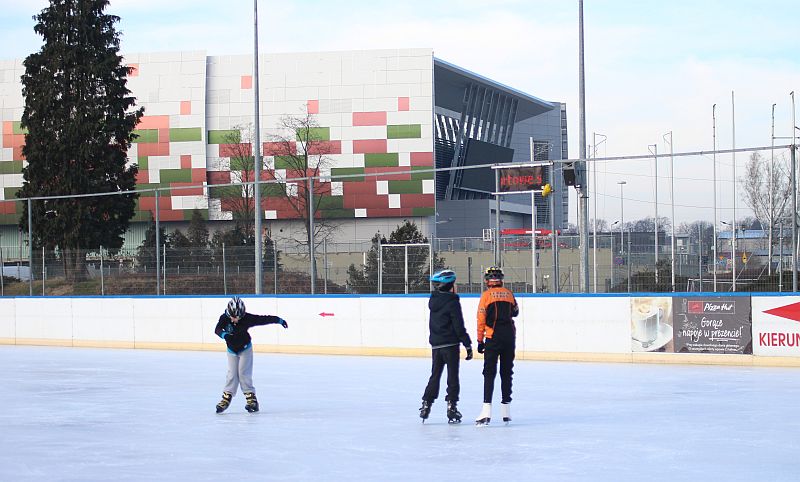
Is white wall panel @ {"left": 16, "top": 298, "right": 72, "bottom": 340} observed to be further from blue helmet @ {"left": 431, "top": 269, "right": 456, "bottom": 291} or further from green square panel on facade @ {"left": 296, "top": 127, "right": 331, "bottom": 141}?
green square panel on facade @ {"left": 296, "top": 127, "right": 331, "bottom": 141}

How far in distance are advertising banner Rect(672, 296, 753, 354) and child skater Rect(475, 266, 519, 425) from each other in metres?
8.62

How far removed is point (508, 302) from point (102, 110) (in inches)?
1454

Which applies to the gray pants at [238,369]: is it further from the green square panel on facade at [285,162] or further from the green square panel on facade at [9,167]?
the green square panel on facade at [9,167]

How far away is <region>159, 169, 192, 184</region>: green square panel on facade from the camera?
184 feet

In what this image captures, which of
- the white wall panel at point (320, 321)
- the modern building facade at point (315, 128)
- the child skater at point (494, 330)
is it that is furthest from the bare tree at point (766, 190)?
the modern building facade at point (315, 128)

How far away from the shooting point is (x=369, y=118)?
5478 cm

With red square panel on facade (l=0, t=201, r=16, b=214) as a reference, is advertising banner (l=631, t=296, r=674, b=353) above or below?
below

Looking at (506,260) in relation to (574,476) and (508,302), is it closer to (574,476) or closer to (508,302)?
(508,302)

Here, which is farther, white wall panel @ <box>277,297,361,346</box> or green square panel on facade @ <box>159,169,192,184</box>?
green square panel on facade @ <box>159,169,192,184</box>

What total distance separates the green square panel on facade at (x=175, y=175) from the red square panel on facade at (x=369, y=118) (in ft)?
30.0

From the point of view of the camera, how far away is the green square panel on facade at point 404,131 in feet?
180

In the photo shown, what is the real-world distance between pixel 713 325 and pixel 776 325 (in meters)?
1.04

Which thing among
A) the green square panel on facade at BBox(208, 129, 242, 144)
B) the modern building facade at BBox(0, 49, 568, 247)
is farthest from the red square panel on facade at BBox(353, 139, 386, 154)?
the green square panel on facade at BBox(208, 129, 242, 144)

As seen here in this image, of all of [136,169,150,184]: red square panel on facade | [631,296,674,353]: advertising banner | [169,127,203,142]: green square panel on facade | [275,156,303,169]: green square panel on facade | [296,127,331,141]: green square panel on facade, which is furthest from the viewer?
[136,169,150,184]: red square panel on facade
